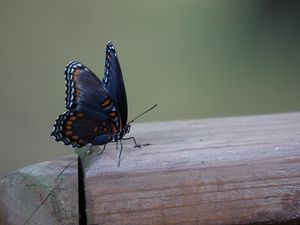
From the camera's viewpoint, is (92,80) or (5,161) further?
(5,161)

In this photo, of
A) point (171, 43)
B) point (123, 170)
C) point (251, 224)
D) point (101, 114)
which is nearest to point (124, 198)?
point (123, 170)

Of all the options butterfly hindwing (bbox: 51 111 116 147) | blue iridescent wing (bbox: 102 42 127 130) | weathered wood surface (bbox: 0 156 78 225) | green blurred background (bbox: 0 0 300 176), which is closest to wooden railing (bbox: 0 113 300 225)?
weathered wood surface (bbox: 0 156 78 225)

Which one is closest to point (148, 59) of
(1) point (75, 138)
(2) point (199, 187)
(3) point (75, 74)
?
(3) point (75, 74)

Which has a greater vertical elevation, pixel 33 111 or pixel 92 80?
pixel 92 80

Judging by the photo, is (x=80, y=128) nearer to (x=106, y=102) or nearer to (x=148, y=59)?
(x=106, y=102)

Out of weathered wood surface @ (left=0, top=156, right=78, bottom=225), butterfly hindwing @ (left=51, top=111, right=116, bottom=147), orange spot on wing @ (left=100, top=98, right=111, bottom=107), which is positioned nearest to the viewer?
weathered wood surface @ (left=0, top=156, right=78, bottom=225)

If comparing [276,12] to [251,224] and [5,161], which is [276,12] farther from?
[251,224]

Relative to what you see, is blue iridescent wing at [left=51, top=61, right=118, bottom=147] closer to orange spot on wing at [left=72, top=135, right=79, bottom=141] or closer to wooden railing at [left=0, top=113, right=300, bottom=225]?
orange spot on wing at [left=72, top=135, right=79, bottom=141]
